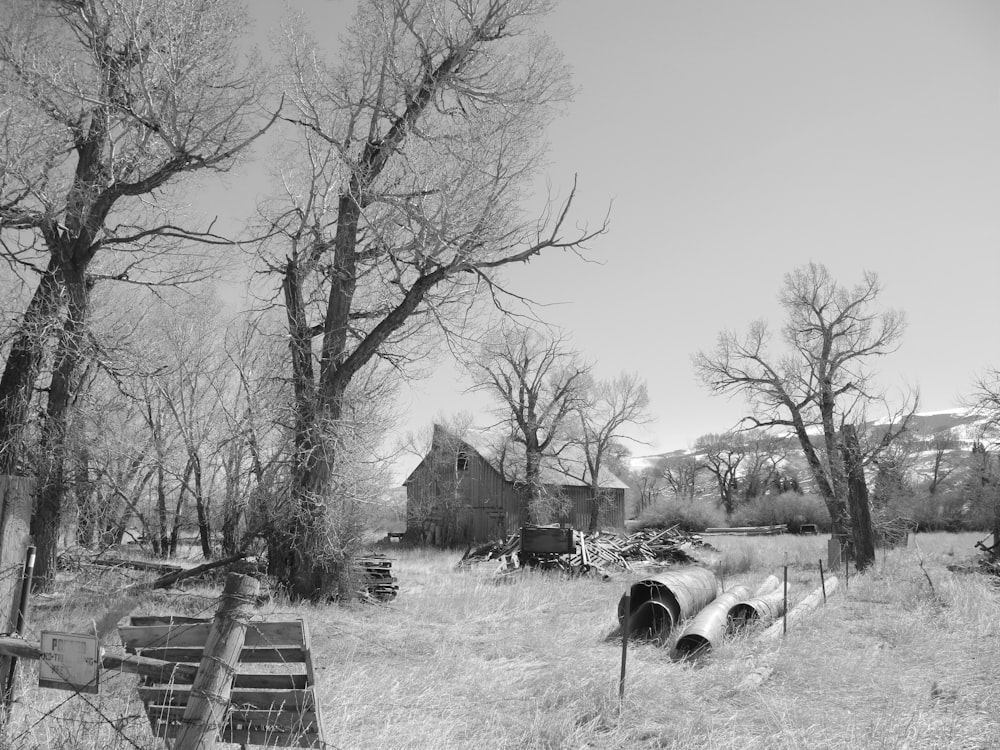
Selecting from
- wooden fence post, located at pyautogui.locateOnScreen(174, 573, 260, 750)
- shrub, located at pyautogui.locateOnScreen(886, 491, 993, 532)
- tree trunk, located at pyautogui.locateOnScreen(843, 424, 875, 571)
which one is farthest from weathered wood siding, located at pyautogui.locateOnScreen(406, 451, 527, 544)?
wooden fence post, located at pyautogui.locateOnScreen(174, 573, 260, 750)

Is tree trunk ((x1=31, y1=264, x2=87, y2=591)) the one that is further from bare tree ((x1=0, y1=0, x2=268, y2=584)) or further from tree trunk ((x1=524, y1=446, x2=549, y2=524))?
tree trunk ((x1=524, y1=446, x2=549, y2=524))

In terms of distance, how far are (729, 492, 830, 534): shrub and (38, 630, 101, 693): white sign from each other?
50.2 m

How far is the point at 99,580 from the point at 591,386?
2945cm

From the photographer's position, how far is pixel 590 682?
7.02 meters

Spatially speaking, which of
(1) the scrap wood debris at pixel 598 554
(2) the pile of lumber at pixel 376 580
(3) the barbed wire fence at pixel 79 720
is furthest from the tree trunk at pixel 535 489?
(3) the barbed wire fence at pixel 79 720

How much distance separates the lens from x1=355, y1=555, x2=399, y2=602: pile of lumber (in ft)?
42.1

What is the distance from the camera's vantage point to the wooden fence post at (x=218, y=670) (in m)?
3.38

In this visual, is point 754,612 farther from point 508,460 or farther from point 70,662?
point 508,460

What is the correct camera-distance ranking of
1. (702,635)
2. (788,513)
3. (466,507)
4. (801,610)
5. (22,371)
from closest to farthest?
(702,635) → (801,610) → (22,371) → (466,507) → (788,513)

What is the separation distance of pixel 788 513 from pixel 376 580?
43.7 metres

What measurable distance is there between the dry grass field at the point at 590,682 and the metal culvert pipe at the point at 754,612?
0.54m

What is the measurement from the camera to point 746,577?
17641 mm

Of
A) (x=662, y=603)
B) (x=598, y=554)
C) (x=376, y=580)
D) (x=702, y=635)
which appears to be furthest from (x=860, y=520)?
(x=376, y=580)

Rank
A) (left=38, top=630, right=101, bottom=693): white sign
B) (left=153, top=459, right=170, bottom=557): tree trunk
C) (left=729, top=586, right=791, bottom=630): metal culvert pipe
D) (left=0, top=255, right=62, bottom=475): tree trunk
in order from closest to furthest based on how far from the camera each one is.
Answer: (left=38, top=630, right=101, bottom=693): white sign < (left=729, top=586, right=791, bottom=630): metal culvert pipe < (left=0, top=255, right=62, bottom=475): tree trunk < (left=153, top=459, right=170, bottom=557): tree trunk
